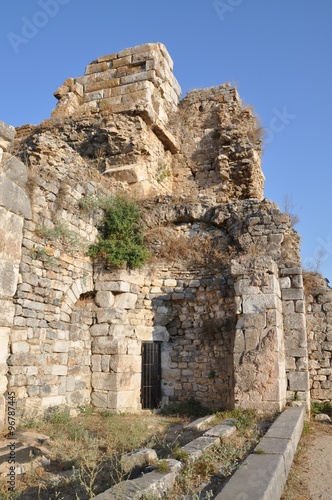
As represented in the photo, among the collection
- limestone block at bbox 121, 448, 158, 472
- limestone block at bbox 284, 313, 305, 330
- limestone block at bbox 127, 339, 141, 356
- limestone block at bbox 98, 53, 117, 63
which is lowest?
limestone block at bbox 121, 448, 158, 472

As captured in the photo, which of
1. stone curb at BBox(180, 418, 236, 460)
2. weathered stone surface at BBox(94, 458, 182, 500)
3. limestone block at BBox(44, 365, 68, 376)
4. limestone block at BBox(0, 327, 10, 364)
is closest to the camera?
weathered stone surface at BBox(94, 458, 182, 500)

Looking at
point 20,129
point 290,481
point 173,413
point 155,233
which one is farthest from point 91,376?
point 20,129

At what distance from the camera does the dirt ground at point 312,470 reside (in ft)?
14.1

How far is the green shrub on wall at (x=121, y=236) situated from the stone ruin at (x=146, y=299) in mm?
250

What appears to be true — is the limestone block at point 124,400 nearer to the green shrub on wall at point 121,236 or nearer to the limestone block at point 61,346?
the limestone block at point 61,346

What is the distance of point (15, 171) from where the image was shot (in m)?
7.05

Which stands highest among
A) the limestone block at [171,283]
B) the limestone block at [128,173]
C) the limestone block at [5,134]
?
the limestone block at [128,173]

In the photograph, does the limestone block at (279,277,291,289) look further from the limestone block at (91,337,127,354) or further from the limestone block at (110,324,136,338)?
the limestone block at (91,337,127,354)

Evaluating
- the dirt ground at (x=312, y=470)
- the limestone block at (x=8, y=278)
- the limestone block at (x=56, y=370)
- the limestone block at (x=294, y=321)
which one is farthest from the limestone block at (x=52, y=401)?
the limestone block at (x=294, y=321)

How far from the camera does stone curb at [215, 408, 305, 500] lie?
3.43 metres

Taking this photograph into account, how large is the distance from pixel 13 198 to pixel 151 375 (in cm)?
483

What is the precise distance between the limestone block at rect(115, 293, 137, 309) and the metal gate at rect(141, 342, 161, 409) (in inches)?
37.8

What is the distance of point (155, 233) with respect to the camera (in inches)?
394

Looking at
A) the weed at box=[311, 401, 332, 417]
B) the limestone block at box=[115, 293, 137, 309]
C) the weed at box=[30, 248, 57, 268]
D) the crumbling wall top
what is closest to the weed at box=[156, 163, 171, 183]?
the crumbling wall top
